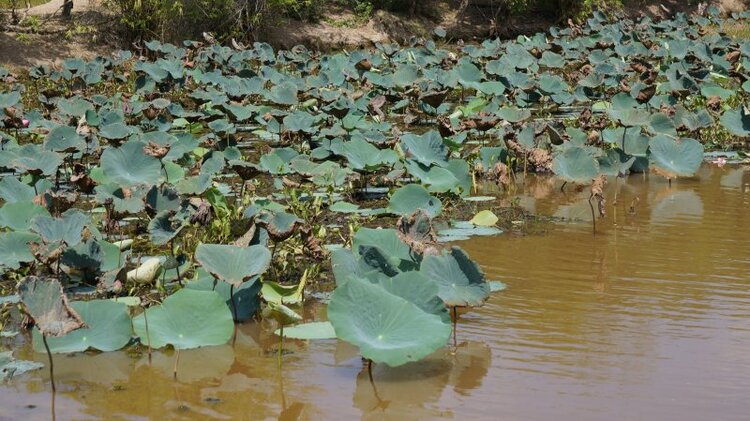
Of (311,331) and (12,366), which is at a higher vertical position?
(311,331)

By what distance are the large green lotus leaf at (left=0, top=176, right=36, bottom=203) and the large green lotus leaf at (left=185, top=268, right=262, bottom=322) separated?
1583 millimetres

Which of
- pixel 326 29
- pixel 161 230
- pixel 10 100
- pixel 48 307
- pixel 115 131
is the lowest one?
pixel 326 29

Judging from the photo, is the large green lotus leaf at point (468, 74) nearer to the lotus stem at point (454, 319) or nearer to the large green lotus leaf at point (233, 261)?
the lotus stem at point (454, 319)

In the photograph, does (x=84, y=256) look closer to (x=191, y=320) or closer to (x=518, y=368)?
(x=191, y=320)

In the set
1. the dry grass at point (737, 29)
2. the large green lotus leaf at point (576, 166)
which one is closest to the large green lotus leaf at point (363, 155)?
the large green lotus leaf at point (576, 166)

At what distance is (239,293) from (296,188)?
2.12 metres

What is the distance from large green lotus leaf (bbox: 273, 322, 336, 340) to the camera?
361 cm

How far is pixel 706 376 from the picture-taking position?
3355 mm

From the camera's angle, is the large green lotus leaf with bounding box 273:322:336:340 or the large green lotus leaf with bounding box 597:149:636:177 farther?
the large green lotus leaf with bounding box 597:149:636:177

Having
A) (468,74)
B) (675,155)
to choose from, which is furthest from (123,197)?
(468,74)

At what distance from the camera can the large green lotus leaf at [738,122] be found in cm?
749

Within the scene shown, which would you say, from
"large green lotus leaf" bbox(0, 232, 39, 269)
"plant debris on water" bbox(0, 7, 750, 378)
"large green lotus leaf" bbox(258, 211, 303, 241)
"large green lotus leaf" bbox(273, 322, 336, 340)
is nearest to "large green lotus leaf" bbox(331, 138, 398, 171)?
"plant debris on water" bbox(0, 7, 750, 378)

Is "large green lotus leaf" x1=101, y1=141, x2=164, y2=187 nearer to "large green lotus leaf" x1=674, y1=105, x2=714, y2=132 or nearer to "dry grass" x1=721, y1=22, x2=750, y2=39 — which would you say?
"large green lotus leaf" x1=674, y1=105, x2=714, y2=132

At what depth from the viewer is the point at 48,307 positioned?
315cm
